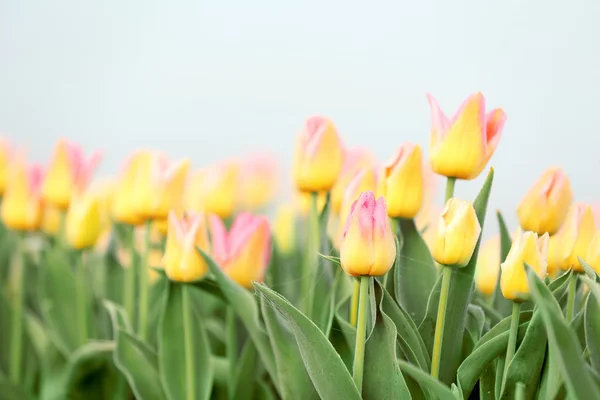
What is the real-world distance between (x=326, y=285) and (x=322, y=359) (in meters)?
0.13

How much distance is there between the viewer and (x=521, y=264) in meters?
0.33

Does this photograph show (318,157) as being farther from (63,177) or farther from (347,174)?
(63,177)

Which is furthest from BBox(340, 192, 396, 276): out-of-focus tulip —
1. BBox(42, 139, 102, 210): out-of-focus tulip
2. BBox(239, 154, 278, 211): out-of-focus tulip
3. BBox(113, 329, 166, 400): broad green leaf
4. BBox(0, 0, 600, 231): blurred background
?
BBox(239, 154, 278, 211): out-of-focus tulip

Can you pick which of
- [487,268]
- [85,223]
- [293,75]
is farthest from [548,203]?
[293,75]

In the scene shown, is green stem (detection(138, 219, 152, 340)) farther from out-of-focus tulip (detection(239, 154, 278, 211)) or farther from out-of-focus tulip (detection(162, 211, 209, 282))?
out-of-focus tulip (detection(239, 154, 278, 211))

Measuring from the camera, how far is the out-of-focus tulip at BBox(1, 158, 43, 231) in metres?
0.66

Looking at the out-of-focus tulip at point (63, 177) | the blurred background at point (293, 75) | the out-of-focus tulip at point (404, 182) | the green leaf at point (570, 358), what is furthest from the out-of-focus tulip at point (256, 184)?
the green leaf at point (570, 358)

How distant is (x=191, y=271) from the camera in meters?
0.45

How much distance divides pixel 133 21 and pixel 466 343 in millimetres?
1132

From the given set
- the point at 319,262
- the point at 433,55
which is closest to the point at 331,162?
the point at 319,262

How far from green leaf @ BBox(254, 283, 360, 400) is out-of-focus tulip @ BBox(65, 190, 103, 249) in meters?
0.29

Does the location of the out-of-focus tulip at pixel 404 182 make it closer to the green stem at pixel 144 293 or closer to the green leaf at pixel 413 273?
the green leaf at pixel 413 273

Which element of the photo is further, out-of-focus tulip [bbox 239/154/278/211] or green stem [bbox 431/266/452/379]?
out-of-focus tulip [bbox 239/154/278/211]

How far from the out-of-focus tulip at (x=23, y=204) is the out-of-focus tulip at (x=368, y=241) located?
43cm
